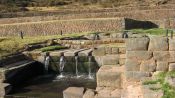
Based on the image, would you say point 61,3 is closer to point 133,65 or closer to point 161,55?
point 133,65

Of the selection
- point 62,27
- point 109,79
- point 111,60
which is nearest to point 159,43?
point 109,79

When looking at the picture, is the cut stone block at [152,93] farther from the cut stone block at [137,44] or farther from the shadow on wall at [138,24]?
the shadow on wall at [138,24]

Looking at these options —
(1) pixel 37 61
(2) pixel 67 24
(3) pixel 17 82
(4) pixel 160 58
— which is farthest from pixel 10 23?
(4) pixel 160 58

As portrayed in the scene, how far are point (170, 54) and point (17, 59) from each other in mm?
14242

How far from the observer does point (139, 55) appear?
33.3 feet

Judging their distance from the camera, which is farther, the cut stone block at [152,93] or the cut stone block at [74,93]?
the cut stone block at [74,93]

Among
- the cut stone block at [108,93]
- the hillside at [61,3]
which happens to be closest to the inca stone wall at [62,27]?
the hillside at [61,3]

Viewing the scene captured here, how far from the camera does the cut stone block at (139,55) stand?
1009cm

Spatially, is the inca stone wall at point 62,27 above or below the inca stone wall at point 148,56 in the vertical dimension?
below

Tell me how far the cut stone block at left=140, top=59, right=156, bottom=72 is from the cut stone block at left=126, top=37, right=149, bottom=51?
37 cm

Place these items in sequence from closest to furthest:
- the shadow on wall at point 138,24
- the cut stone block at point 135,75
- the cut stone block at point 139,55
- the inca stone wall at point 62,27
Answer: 1. the cut stone block at point 139,55
2. the cut stone block at point 135,75
3. the inca stone wall at point 62,27
4. the shadow on wall at point 138,24

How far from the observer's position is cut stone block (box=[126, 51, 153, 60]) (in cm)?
1009

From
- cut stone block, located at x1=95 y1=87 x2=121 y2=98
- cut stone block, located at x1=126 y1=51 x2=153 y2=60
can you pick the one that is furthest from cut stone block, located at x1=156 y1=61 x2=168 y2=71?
cut stone block, located at x1=95 y1=87 x2=121 y2=98

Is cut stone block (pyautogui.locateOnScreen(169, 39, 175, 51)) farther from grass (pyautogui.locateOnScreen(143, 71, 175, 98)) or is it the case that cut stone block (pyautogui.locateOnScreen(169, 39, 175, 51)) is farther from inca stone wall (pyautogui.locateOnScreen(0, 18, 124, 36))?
inca stone wall (pyautogui.locateOnScreen(0, 18, 124, 36))
